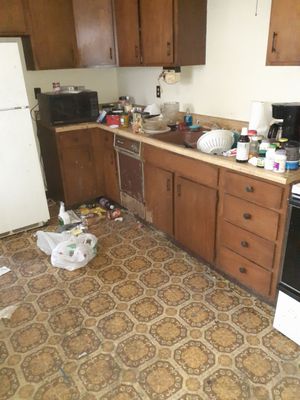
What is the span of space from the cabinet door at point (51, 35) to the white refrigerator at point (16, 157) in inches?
11.0

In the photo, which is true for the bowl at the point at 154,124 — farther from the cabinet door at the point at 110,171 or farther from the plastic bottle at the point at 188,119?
the cabinet door at the point at 110,171

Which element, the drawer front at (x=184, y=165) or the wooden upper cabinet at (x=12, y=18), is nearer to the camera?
the drawer front at (x=184, y=165)

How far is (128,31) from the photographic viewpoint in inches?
115

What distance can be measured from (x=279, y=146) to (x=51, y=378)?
1.77 meters

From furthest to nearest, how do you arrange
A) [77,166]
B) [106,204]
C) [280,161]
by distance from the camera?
[106,204] → [77,166] → [280,161]

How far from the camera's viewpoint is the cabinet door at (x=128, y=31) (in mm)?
2825

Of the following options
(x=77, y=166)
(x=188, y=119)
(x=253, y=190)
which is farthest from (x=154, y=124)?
(x=253, y=190)

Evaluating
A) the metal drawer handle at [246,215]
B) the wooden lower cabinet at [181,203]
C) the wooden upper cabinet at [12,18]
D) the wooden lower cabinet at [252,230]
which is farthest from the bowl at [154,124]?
the wooden upper cabinet at [12,18]

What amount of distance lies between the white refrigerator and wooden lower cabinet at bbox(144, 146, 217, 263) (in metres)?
1.04

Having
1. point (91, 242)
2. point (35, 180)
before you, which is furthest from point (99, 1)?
point (91, 242)

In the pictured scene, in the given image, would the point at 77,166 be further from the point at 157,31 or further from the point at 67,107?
the point at 157,31

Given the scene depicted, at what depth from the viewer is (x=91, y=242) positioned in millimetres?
2623

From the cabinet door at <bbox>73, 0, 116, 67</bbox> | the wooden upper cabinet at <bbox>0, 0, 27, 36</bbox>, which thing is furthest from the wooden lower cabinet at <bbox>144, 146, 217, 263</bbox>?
the wooden upper cabinet at <bbox>0, 0, 27, 36</bbox>

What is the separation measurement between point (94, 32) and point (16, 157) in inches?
55.9
